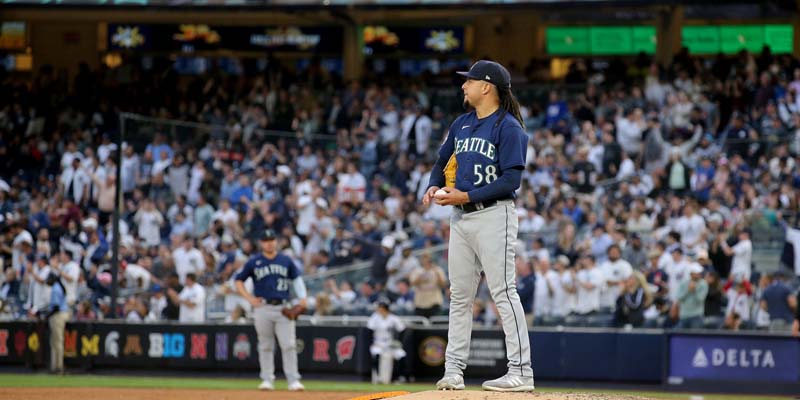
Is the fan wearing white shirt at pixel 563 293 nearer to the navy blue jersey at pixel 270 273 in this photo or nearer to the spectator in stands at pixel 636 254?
the spectator in stands at pixel 636 254

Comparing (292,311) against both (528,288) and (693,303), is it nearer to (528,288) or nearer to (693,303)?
(528,288)

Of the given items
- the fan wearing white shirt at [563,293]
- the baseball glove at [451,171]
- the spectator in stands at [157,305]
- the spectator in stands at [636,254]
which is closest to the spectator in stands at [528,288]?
the fan wearing white shirt at [563,293]

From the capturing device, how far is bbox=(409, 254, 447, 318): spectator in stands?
19078 mm

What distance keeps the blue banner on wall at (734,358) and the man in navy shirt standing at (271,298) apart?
584cm

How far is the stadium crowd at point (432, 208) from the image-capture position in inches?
734

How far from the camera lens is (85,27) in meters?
33.4

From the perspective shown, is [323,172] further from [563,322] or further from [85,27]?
[85,27]

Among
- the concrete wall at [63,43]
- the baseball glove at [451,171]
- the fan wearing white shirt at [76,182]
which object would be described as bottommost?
the baseball glove at [451,171]

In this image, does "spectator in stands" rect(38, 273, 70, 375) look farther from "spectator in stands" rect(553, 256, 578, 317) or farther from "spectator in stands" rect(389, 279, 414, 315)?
"spectator in stands" rect(553, 256, 578, 317)

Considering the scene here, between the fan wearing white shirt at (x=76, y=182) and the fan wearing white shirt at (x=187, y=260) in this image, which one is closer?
the fan wearing white shirt at (x=187, y=260)

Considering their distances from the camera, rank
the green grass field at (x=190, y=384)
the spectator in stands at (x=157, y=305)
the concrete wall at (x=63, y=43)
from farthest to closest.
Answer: the concrete wall at (x=63, y=43) → the spectator in stands at (x=157, y=305) → the green grass field at (x=190, y=384)

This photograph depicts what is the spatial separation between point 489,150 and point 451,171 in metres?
0.39

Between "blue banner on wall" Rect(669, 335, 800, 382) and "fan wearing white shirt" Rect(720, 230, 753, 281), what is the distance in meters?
1.41

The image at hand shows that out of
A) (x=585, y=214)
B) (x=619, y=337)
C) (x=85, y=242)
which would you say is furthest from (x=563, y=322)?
(x=85, y=242)
